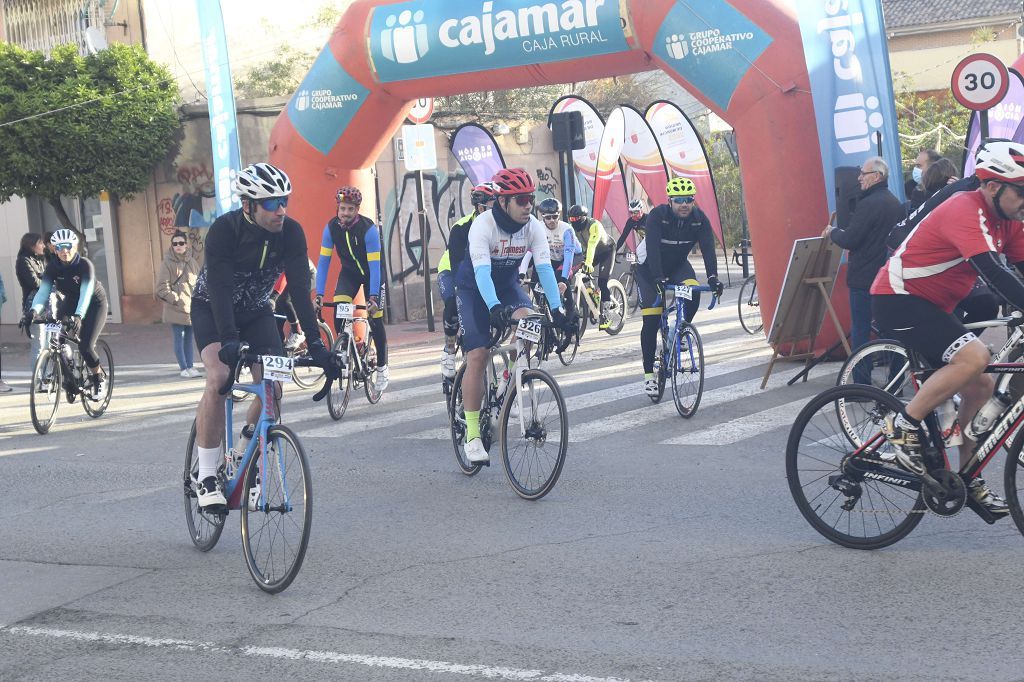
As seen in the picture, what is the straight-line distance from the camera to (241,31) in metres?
27.8

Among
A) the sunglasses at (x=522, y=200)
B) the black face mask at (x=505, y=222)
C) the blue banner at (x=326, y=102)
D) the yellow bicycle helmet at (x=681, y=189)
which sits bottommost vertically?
the black face mask at (x=505, y=222)

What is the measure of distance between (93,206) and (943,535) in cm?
2213

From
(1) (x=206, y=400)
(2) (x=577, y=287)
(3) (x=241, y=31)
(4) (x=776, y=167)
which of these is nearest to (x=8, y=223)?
(3) (x=241, y=31)

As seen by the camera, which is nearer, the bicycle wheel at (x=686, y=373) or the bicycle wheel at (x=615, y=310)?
the bicycle wheel at (x=686, y=373)

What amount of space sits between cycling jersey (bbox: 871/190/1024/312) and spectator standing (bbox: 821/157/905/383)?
14.7ft

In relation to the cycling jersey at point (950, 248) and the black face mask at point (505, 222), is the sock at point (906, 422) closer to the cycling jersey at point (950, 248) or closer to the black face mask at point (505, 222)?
the cycling jersey at point (950, 248)

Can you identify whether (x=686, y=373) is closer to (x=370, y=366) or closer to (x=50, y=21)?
(x=370, y=366)

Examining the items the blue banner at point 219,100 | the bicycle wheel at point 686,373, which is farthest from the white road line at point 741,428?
the blue banner at point 219,100

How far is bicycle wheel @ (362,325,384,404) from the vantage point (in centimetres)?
1178

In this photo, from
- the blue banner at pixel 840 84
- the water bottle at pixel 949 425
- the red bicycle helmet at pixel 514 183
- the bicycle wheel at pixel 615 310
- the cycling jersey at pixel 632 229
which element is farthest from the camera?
the cycling jersey at pixel 632 229

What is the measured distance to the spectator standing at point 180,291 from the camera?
15.0 meters

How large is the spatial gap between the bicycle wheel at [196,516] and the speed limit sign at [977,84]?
968 cm

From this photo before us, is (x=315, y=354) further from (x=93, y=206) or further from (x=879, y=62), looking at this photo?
(x=93, y=206)

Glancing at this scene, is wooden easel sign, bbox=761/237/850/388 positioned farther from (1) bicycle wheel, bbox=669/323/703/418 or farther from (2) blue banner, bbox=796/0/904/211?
(1) bicycle wheel, bbox=669/323/703/418
